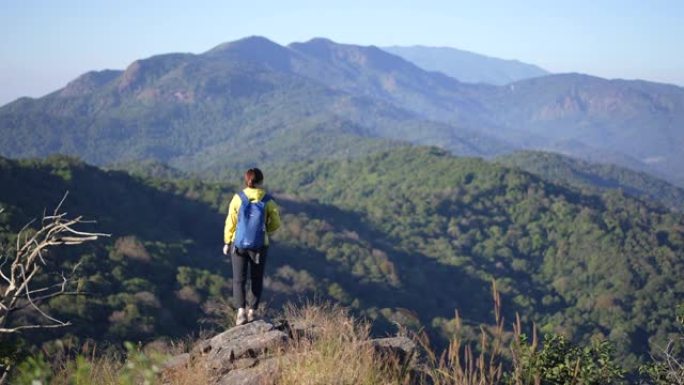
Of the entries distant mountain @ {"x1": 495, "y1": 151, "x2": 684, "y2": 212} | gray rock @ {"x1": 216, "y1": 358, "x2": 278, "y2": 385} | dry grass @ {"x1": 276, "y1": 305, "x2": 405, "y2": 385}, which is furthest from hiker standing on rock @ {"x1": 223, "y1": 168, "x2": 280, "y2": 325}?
distant mountain @ {"x1": 495, "y1": 151, "x2": 684, "y2": 212}

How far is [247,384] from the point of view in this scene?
4.61 metres

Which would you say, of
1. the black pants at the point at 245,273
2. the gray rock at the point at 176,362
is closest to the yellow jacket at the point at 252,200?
the black pants at the point at 245,273

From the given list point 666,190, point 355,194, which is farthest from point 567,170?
point 355,194

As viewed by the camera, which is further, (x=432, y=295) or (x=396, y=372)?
(x=432, y=295)

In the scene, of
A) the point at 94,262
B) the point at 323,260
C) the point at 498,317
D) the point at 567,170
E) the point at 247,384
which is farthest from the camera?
the point at 567,170

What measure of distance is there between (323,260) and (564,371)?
4862 cm

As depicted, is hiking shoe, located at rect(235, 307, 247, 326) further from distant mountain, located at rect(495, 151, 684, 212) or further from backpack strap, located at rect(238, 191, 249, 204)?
distant mountain, located at rect(495, 151, 684, 212)

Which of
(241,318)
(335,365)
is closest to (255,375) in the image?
(335,365)

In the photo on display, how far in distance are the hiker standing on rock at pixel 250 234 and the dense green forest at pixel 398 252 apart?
59.4 feet

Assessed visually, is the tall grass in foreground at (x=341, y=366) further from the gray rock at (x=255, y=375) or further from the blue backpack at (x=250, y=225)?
the blue backpack at (x=250, y=225)

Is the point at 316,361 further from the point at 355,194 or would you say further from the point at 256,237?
the point at 355,194

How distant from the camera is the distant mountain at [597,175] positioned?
148m

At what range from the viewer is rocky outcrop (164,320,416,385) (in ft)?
15.9

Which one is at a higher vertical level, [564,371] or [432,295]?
[564,371]
